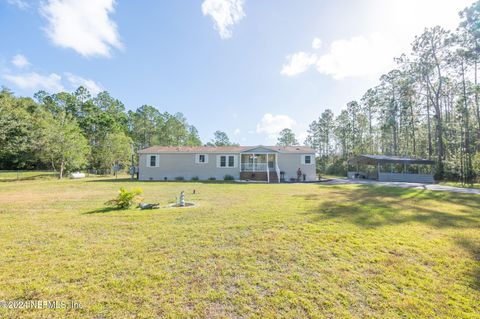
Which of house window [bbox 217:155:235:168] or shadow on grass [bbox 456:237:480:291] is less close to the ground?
house window [bbox 217:155:235:168]

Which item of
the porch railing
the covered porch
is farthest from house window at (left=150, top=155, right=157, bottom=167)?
the porch railing

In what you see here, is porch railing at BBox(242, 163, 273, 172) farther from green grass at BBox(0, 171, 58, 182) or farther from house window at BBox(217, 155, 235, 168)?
green grass at BBox(0, 171, 58, 182)

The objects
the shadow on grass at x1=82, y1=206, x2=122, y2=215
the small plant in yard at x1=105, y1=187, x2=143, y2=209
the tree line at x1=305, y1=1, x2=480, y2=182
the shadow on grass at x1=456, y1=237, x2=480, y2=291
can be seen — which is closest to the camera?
the shadow on grass at x1=456, y1=237, x2=480, y2=291

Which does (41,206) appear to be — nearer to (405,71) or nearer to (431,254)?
(431,254)

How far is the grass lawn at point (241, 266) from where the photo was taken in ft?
7.71

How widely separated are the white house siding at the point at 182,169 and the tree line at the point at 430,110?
2308cm

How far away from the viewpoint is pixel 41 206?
7438 millimetres

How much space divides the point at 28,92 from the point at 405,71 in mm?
61880

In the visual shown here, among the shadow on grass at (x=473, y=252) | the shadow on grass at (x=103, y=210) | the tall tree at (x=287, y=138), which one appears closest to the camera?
the shadow on grass at (x=473, y=252)

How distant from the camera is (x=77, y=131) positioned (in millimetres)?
26781

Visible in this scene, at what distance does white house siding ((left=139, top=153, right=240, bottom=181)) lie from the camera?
21266 millimetres

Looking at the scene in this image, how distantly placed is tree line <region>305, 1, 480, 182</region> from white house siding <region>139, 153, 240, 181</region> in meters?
23.1

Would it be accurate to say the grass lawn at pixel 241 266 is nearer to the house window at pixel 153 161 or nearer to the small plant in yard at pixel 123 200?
the small plant in yard at pixel 123 200

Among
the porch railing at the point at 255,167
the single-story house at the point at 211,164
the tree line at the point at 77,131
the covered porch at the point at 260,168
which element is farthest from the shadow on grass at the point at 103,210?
the tree line at the point at 77,131
